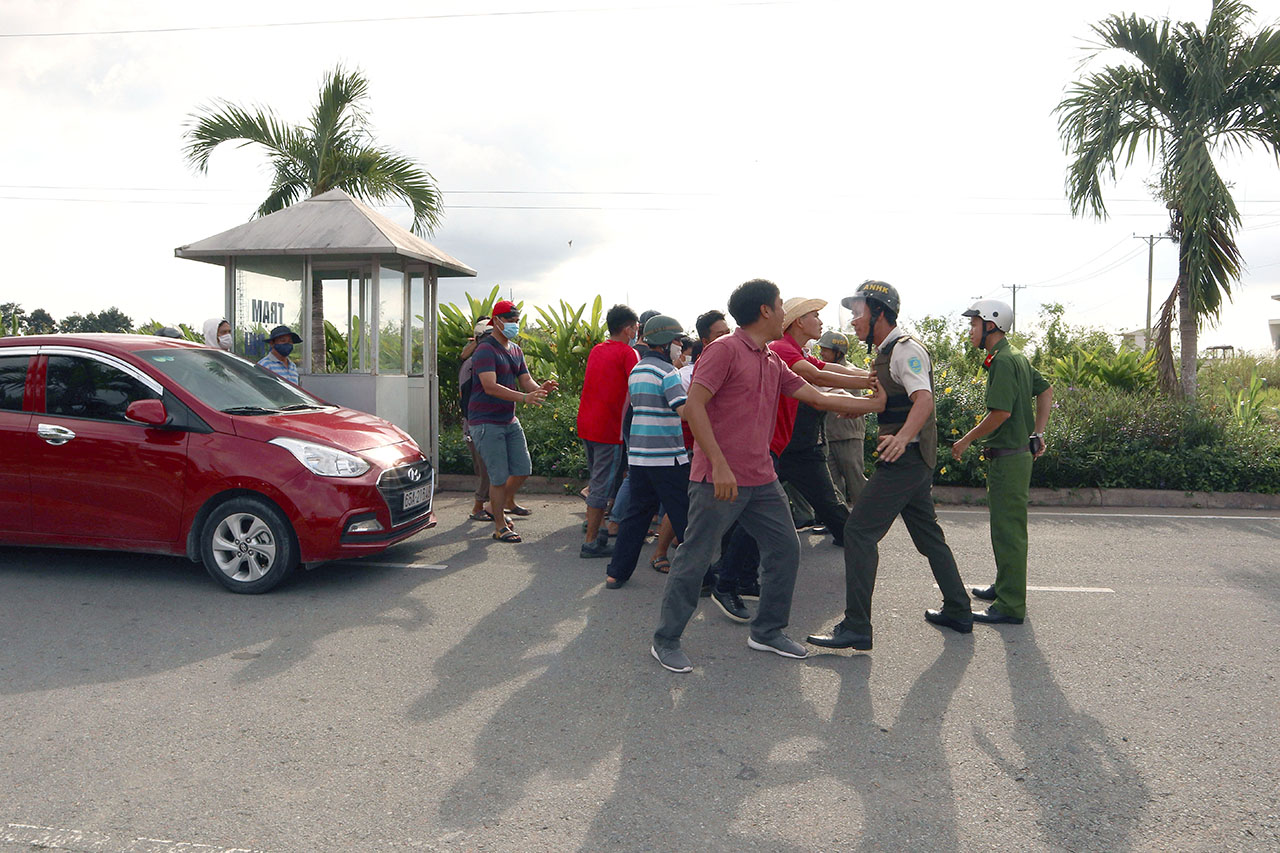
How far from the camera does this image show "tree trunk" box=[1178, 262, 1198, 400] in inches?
503

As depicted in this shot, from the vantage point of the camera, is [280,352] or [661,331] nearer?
[661,331]

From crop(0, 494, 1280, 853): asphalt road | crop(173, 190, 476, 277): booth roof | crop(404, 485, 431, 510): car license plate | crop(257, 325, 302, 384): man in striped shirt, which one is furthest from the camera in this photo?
crop(173, 190, 476, 277): booth roof

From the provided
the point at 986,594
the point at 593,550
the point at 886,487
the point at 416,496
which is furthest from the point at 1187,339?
the point at 416,496

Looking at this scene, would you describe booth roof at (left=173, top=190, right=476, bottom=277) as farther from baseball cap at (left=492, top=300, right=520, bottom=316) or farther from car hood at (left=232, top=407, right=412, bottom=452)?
car hood at (left=232, top=407, right=412, bottom=452)

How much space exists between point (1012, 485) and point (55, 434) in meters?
6.13

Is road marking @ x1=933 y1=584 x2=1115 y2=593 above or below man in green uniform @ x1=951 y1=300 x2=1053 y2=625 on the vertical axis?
below

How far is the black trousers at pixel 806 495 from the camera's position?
5836 millimetres

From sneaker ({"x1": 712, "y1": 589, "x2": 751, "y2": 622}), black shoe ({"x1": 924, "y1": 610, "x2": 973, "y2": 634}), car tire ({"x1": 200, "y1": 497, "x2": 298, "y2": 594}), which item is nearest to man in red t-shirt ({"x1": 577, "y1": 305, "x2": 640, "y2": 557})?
sneaker ({"x1": 712, "y1": 589, "x2": 751, "y2": 622})

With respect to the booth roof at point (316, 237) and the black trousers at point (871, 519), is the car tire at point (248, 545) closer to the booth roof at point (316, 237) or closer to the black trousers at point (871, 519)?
the black trousers at point (871, 519)

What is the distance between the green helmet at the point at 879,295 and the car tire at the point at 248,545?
12.5ft

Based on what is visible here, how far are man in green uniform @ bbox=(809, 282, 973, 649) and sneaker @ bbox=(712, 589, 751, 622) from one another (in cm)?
54

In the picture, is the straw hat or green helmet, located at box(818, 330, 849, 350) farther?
green helmet, located at box(818, 330, 849, 350)

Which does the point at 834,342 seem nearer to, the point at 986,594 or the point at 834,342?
the point at 834,342

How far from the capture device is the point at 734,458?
4.50m
